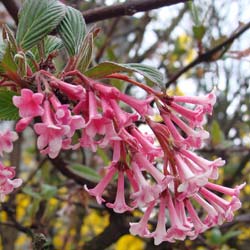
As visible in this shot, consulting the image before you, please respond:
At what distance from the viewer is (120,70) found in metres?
0.87

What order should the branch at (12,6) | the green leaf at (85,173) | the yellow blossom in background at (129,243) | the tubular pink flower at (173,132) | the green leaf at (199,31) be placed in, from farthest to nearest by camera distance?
the yellow blossom in background at (129,243) → the green leaf at (85,173) → the green leaf at (199,31) → the branch at (12,6) → the tubular pink flower at (173,132)

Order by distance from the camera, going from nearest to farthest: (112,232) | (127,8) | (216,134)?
(127,8) < (112,232) < (216,134)

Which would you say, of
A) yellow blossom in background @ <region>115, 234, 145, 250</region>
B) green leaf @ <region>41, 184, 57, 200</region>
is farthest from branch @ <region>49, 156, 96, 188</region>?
yellow blossom in background @ <region>115, 234, 145, 250</region>

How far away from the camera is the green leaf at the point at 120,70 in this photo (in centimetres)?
86

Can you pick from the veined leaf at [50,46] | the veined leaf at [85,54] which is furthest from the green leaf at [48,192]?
the veined leaf at [85,54]

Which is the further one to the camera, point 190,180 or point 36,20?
point 36,20

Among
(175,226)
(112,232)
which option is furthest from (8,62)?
(112,232)

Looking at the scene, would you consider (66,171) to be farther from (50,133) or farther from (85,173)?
(50,133)

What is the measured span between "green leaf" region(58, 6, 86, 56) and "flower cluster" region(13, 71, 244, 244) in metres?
0.09

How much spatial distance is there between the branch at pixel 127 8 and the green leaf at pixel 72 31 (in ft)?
0.94

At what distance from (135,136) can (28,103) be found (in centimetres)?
20

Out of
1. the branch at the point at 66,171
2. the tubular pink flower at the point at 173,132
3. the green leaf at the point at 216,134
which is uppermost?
the tubular pink flower at the point at 173,132

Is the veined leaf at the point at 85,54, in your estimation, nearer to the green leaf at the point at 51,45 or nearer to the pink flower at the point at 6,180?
the green leaf at the point at 51,45

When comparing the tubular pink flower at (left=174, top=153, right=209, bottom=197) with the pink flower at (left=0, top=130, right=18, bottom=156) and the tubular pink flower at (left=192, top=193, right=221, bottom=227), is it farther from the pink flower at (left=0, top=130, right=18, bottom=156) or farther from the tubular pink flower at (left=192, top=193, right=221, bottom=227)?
the pink flower at (left=0, top=130, right=18, bottom=156)
